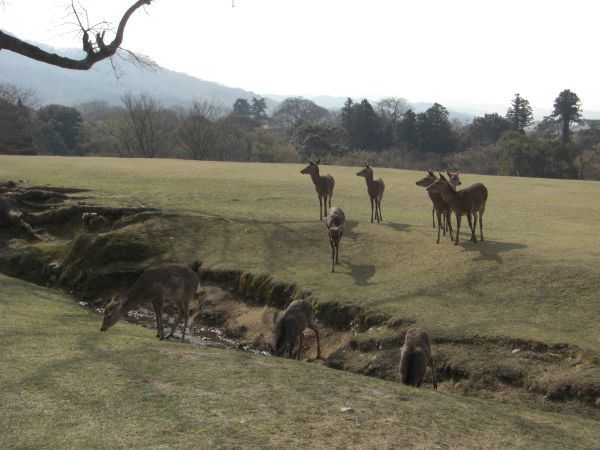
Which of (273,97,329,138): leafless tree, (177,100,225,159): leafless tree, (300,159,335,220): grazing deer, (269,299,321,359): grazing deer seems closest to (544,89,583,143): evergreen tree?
(177,100,225,159): leafless tree

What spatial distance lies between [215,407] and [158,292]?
475cm

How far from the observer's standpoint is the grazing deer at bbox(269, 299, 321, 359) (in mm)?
11508

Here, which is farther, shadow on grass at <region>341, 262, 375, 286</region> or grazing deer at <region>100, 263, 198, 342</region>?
shadow on grass at <region>341, 262, 375, 286</region>

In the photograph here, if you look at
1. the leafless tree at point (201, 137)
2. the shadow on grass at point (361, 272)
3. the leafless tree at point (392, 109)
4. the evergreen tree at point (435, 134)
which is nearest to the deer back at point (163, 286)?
the shadow on grass at point (361, 272)

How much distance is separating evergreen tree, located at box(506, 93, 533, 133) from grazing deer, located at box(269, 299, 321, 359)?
72.8m

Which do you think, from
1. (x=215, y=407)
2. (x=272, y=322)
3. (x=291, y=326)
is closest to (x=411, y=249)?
(x=272, y=322)

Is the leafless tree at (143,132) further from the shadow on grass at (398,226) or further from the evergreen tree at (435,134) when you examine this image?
the shadow on grass at (398,226)

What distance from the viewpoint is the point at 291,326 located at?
11.5 m

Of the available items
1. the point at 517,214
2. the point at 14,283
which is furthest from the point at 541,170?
the point at 14,283

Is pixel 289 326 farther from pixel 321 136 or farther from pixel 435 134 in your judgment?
pixel 435 134

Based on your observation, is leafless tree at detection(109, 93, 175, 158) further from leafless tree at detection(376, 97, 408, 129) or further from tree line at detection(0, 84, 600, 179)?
leafless tree at detection(376, 97, 408, 129)

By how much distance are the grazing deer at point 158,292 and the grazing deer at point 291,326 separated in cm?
190

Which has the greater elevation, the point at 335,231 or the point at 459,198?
the point at 459,198

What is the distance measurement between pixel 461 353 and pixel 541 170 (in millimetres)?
48158
